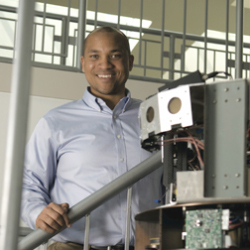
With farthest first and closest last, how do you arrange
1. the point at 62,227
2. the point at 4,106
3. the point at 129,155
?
1. the point at 4,106
2. the point at 129,155
3. the point at 62,227

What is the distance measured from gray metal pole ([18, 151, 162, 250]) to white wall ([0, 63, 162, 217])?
4.55 feet

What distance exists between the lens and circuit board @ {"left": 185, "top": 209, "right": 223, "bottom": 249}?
186 cm

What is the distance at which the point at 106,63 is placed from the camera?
2754 mm

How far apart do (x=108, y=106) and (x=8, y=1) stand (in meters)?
4.53

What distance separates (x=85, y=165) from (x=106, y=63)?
56 cm

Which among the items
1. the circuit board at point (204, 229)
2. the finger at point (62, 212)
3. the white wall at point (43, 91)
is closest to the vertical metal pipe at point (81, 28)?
the white wall at point (43, 91)

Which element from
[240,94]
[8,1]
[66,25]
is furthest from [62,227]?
[8,1]

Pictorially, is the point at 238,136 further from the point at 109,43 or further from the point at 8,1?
the point at 8,1

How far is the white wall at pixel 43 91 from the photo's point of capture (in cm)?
367

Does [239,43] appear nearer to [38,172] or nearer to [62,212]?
[38,172]

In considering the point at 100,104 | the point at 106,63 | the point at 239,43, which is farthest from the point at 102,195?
the point at 239,43

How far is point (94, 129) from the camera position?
2574mm

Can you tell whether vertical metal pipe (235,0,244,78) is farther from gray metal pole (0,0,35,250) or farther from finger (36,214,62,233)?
gray metal pole (0,0,35,250)

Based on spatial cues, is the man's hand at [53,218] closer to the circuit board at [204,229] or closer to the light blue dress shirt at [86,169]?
the light blue dress shirt at [86,169]
